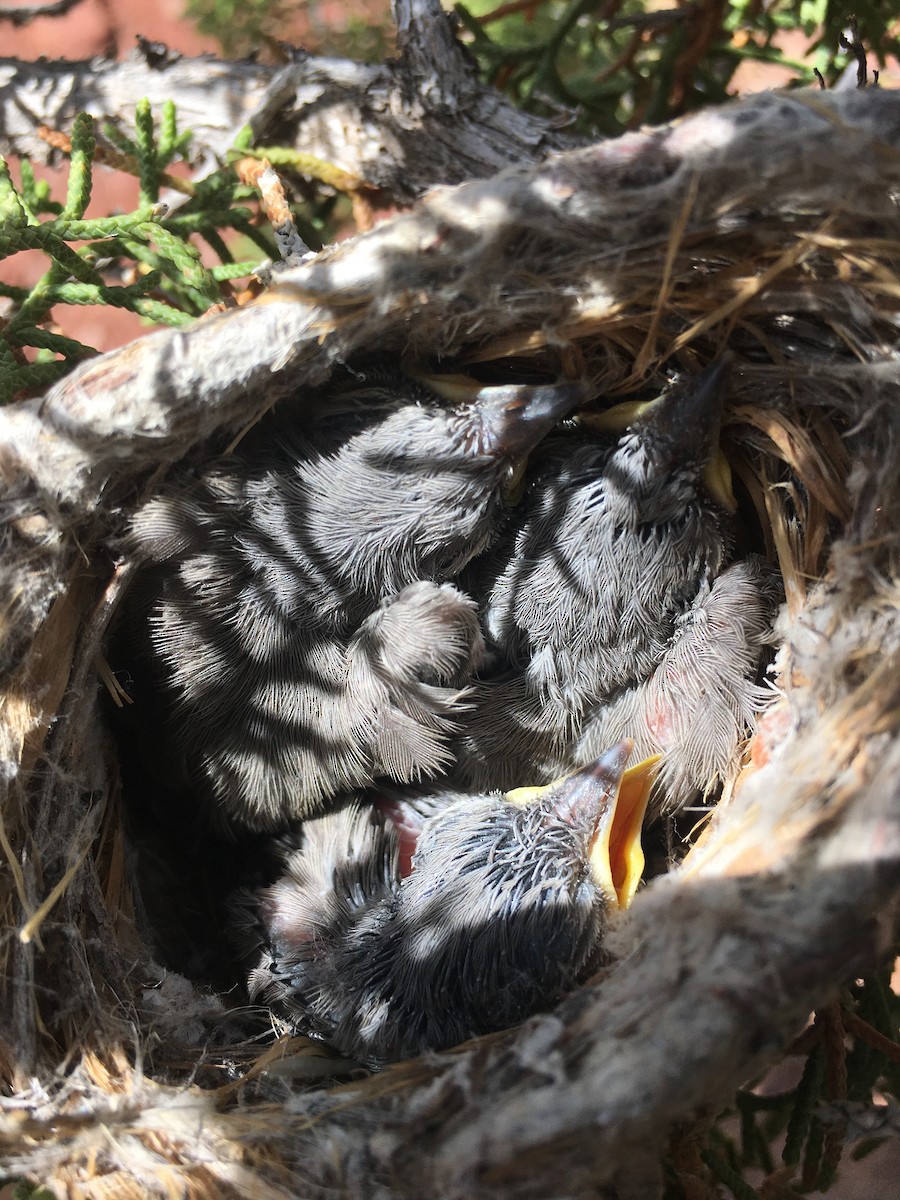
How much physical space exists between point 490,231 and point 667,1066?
65 cm

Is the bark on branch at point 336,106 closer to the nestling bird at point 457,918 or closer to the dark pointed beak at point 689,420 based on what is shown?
the dark pointed beak at point 689,420

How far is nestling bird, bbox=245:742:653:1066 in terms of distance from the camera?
3.00ft

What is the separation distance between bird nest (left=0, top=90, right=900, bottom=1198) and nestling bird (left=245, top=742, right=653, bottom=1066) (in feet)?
0.22

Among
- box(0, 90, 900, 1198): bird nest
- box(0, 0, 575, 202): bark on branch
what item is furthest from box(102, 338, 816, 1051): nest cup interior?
box(0, 0, 575, 202): bark on branch

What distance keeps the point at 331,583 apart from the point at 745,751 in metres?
0.48

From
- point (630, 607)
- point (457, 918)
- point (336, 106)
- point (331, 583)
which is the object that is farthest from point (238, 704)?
point (336, 106)

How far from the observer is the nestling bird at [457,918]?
914 millimetres

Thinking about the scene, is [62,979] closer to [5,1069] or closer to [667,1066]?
[5,1069]

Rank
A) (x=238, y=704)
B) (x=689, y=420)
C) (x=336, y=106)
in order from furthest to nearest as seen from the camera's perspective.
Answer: (x=336, y=106) < (x=238, y=704) < (x=689, y=420)

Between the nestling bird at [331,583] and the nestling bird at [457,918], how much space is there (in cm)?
11

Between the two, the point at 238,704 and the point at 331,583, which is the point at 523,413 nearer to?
the point at 331,583

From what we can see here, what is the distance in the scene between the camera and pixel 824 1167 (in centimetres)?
101

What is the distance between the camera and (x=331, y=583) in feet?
3.40

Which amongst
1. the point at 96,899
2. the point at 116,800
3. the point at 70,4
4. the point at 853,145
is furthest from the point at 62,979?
the point at 70,4
